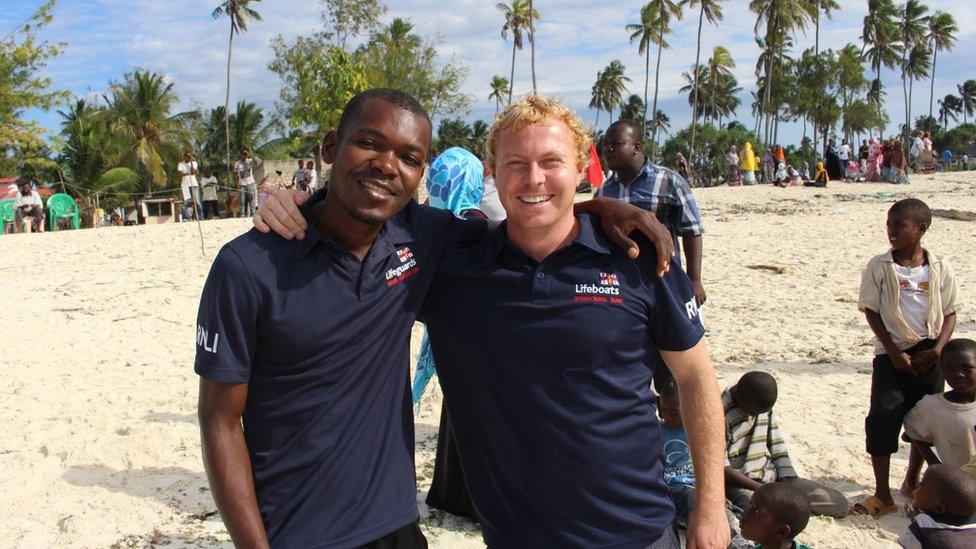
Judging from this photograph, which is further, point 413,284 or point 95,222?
point 95,222

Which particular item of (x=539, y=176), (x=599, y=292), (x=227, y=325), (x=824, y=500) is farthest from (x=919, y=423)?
(x=227, y=325)

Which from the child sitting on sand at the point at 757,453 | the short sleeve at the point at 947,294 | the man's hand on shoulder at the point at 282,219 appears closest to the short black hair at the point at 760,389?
the child sitting on sand at the point at 757,453

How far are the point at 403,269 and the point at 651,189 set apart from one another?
3257 mm

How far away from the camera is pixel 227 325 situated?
1927 millimetres

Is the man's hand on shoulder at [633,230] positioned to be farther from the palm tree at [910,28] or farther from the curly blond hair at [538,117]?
the palm tree at [910,28]

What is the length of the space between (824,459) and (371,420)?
164 inches

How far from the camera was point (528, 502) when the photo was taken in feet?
6.87

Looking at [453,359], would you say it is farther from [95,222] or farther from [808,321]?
[95,222]

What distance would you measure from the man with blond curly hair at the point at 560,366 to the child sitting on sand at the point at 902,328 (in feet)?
9.57

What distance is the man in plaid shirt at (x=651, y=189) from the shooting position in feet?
16.9

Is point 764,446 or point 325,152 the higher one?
point 325,152

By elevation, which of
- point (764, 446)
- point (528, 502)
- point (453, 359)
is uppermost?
point (453, 359)

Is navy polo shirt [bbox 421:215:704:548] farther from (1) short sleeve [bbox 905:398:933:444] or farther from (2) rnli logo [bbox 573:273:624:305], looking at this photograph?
(1) short sleeve [bbox 905:398:933:444]

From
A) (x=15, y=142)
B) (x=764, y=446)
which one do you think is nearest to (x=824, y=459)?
(x=764, y=446)
